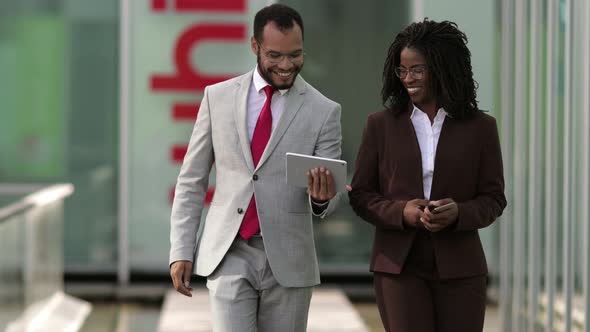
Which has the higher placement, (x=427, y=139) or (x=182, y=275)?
(x=427, y=139)

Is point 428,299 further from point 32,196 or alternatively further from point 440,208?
point 32,196

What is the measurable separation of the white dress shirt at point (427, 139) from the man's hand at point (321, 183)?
0.34m

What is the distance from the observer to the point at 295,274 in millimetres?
4211

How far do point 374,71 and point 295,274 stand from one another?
24.1 ft

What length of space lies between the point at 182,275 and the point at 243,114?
0.57m

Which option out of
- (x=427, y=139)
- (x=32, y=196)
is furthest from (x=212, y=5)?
(x=427, y=139)

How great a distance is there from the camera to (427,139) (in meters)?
4.18

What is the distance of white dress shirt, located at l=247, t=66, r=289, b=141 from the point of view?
14.0 feet

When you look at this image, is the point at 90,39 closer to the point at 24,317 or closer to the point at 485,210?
the point at 24,317

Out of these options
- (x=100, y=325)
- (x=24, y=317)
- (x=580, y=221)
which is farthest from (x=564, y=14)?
(x=100, y=325)

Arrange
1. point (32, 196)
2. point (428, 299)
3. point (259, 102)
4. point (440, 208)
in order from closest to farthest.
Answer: point (440, 208) < point (428, 299) < point (259, 102) < point (32, 196)

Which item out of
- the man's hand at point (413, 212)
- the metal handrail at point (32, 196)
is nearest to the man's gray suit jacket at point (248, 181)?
the man's hand at point (413, 212)

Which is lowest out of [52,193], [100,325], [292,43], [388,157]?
[100,325]

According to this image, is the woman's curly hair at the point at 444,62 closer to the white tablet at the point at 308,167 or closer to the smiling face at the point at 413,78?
the smiling face at the point at 413,78
